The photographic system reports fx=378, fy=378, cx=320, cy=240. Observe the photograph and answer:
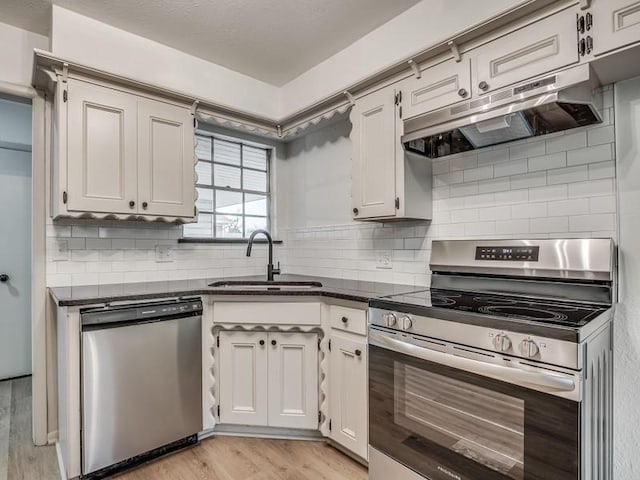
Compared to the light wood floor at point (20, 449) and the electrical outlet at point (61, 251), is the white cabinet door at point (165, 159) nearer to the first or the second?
the electrical outlet at point (61, 251)

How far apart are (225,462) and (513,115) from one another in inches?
90.6

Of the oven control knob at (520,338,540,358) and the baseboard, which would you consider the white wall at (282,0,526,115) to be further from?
the baseboard

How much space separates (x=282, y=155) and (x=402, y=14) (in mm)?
1580

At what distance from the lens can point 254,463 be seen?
2092 millimetres

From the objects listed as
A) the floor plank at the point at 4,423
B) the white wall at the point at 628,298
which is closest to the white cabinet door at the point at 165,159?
the floor plank at the point at 4,423

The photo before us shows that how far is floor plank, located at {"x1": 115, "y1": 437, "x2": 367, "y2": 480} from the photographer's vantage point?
6.49 feet

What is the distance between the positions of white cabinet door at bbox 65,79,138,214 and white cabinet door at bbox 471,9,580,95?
6.58 feet

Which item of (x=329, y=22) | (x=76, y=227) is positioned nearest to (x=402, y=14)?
(x=329, y=22)

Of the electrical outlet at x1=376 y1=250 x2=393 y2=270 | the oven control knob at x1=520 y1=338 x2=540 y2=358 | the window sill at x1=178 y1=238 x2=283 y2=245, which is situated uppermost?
the window sill at x1=178 y1=238 x2=283 y2=245

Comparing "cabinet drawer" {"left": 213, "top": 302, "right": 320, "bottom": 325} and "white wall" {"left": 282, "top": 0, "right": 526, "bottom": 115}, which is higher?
"white wall" {"left": 282, "top": 0, "right": 526, "bottom": 115}

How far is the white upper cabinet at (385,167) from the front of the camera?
2.16 metres

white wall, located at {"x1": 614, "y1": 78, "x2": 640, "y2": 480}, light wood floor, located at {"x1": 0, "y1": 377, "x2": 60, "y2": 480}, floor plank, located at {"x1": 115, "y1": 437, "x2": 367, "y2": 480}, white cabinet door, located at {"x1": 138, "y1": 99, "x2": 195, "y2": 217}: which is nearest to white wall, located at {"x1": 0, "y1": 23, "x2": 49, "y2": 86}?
white cabinet door, located at {"x1": 138, "y1": 99, "x2": 195, "y2": 217}

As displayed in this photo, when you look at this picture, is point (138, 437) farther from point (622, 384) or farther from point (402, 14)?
point (402, 14)

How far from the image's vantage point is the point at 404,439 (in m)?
1.67
